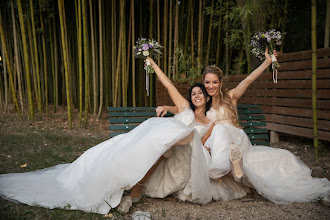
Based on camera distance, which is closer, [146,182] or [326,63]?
[146,182]

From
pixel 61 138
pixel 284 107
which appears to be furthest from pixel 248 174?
pixel 61 138

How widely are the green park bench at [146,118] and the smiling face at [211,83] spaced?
20.5 inches

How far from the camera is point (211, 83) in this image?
8.71 ft

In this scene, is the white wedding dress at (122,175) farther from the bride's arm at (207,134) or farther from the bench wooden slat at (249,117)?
the bench wooden slat at (249,117)

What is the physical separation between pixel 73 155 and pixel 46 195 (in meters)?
1.52

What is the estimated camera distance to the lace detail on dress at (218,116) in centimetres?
258

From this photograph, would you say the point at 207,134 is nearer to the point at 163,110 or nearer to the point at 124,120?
the point at 163,110

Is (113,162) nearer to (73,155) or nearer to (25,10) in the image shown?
(73,155)

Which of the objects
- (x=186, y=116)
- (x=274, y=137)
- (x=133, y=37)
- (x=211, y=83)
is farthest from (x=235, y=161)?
(x=133, y=37)

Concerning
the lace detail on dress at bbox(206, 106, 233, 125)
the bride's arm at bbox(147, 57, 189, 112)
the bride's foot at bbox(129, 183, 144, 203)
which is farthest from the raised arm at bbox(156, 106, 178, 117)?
the bride's foot at bbox(129, 183, 144, 203)

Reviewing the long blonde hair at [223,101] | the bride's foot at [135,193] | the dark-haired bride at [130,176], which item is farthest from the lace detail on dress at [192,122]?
the bride's foot at [135,193]

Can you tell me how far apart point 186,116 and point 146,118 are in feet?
1.80

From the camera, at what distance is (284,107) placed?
14.0 feet

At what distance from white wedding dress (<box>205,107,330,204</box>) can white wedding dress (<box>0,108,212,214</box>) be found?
0.67 ft
